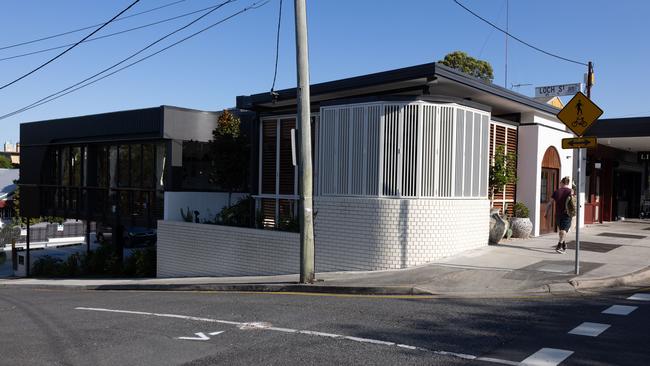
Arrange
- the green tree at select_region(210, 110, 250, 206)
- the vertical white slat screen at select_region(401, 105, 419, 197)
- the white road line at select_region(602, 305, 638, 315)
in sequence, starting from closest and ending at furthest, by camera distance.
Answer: the white road line at select_region(602, 305, 638, 315) → the vertical white slat screen at select_region(401, 105, 419, 197) → the green tree at select_region(210, 110, 250, 206)

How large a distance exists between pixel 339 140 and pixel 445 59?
31068 mm

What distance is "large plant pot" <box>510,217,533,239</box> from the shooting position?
15.3 metres

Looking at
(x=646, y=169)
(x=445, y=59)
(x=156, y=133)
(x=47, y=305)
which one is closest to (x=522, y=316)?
(x=47, y=305)

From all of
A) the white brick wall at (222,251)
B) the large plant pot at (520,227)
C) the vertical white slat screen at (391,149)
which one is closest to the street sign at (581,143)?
the vertical white slat screen at (391,149)

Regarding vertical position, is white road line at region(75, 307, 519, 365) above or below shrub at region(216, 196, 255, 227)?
below

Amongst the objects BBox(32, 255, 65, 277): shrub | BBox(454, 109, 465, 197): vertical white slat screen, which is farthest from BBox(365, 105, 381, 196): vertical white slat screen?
BBox(32, 255, 65, 277): shrub

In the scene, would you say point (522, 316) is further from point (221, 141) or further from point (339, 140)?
point (221, 141)

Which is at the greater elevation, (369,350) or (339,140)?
(339,140)

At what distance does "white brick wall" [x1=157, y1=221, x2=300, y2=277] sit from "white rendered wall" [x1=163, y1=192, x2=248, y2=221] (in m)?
0.56

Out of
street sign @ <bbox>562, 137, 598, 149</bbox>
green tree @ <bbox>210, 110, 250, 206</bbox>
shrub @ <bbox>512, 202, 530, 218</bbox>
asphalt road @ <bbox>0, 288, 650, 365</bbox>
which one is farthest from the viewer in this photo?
green tree @ <bbox>210, 110, 250, 206</bbox>

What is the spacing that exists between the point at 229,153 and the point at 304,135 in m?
7.44

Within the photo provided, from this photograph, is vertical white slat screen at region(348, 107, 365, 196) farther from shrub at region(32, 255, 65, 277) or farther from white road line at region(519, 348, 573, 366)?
shrub at region(32, 255, 65, 277)

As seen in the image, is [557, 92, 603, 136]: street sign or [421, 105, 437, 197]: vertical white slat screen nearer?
[557, 92, 603, 136]: street sign

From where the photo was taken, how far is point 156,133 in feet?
61.3
